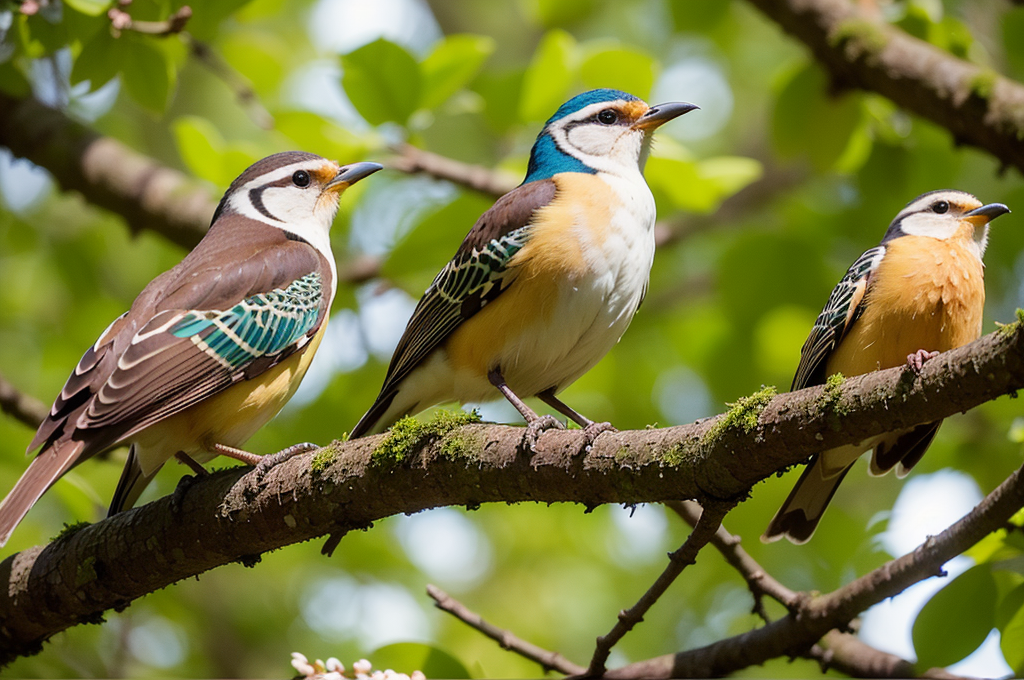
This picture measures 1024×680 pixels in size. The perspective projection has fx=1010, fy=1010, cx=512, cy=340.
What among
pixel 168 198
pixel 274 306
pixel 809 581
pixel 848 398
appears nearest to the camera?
pixel 848 398

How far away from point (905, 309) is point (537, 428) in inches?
66.5

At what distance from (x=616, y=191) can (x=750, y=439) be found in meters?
2.23

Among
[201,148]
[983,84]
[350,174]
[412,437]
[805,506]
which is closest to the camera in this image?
[412,437]

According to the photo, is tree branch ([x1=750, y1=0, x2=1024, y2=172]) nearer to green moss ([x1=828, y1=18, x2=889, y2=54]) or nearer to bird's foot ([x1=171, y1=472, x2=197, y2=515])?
green moss ([x1=828, y1=18, x2=889, y2=54])

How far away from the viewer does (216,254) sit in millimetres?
5363

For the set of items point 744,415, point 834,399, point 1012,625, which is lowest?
point 1012,625

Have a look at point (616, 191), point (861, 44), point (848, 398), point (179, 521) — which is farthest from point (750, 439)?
point (861, 44)

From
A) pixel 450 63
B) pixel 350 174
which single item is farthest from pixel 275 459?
pixel 450 63

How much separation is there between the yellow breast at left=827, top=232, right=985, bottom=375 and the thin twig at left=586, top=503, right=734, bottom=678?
3.82 ft

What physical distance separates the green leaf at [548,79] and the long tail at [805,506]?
3.21m

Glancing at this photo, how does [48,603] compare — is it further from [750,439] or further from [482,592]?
[482,592]

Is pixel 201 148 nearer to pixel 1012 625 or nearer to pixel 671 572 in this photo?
pixel 671 572

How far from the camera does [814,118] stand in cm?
697

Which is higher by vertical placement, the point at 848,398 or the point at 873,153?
the point at 873,153
